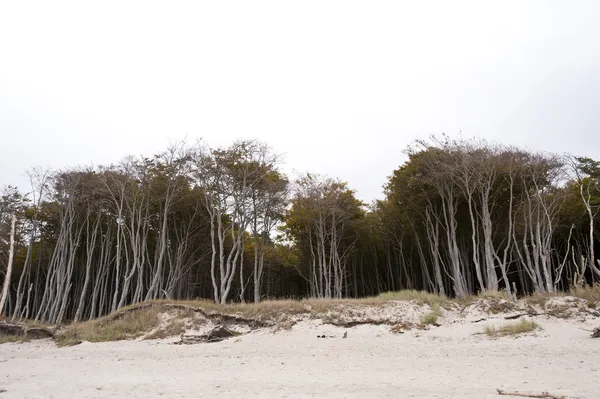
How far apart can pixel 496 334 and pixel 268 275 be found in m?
31.9

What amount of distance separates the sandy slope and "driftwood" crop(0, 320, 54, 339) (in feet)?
9.74

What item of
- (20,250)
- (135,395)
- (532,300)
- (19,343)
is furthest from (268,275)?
(135,395)

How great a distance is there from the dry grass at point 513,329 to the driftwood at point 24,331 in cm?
2002

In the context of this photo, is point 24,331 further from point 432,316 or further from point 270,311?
point 432,316

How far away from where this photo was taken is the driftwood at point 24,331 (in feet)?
63.1

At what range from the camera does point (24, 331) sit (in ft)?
63.9

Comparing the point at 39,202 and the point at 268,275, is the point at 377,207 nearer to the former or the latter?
the point at 268,275

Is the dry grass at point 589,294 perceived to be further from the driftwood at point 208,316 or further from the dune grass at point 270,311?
the driftwood at point 208,316

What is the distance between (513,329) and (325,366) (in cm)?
766

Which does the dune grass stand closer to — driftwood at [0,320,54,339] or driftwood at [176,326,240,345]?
driftwood at [0,320,54,339]

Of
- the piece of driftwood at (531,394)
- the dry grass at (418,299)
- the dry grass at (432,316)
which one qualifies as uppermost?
the dry grass at (418,299)

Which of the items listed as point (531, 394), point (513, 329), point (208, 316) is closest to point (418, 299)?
point (513, 329)

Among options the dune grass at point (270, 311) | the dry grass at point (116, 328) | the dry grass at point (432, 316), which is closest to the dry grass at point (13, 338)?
the dune grass at point (270, 311)

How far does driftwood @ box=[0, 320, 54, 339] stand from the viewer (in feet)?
63.1
